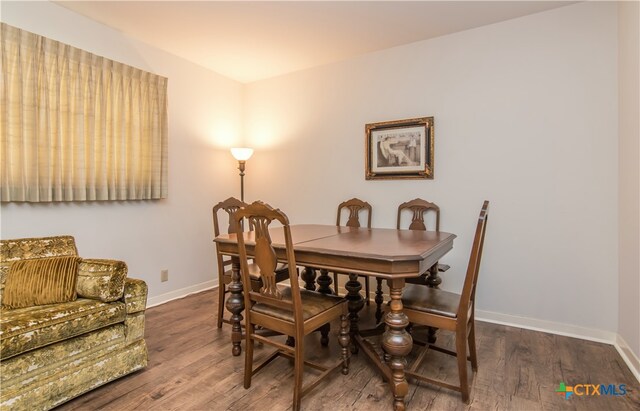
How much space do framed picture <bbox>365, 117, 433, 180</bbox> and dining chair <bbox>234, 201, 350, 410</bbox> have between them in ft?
5.52

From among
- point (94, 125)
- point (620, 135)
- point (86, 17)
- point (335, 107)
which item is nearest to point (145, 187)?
point (94, 125)

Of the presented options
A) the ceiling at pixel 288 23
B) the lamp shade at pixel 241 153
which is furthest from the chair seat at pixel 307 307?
the lamp shade at pixel 241 153

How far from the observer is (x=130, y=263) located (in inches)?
120

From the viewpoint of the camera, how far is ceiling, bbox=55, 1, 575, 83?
2549 mm

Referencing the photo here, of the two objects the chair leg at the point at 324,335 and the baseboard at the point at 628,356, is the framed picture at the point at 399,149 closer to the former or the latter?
the chair leg at the point at 324,335

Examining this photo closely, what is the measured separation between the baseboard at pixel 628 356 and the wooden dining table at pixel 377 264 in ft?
4.15

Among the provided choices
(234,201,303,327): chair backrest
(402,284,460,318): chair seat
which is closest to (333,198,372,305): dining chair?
(402,284,460,318): chair seat

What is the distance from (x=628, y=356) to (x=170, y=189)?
3.92 meters

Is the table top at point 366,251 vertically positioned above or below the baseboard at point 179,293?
above

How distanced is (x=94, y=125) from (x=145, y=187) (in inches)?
26.0

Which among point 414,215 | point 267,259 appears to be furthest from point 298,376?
point 414,215

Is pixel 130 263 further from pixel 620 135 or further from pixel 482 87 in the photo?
pixel 620 135

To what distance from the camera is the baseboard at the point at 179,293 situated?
10.6 feet

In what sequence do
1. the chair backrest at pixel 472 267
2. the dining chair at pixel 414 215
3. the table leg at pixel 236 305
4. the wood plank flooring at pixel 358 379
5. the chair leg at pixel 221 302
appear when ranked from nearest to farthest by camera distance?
the chair backrest at pixel 472 267
the wood plank flooring at pixel 358 379
the table leg at pixel 236 305
the chair leg at pixel 221 302
the dining chair at pixel 414 215
